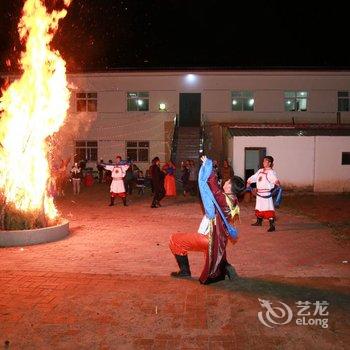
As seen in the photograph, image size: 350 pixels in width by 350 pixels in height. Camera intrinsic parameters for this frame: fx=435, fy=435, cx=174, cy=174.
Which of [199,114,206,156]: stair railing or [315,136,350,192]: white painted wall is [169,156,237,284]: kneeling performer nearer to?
[315,136,350,192]: white painted wall

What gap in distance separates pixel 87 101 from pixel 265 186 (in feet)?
67.8

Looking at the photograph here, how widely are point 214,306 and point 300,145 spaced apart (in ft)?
56.5

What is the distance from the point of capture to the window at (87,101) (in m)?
29.5

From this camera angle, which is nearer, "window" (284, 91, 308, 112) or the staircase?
the staircase

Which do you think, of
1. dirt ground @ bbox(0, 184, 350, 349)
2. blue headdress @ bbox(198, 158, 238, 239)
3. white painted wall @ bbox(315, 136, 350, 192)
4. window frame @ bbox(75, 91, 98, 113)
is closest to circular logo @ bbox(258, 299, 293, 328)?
dirt ground @ bbox(0, 184, 350, 349)

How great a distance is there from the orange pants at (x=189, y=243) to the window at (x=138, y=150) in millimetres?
22546

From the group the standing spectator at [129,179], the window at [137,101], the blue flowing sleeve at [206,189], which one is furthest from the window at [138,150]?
the blue flowing sleeve at [206,189]

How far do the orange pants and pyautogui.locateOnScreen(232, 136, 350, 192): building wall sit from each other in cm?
1490

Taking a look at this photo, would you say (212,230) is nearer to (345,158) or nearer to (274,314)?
(274,314)

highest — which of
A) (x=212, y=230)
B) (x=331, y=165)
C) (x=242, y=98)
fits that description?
(x=242, y=98)

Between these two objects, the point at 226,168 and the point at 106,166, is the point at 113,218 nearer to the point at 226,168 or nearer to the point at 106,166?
the point at 106,166

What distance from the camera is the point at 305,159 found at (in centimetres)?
2162

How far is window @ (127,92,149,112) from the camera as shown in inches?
1149

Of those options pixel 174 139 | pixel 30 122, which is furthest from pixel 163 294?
pixel 174 139
